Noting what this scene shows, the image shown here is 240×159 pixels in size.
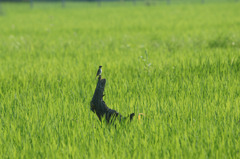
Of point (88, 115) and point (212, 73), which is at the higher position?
point (212, 73)

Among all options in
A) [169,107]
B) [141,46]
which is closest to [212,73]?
[169,107]

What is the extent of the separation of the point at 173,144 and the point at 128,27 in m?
8.98

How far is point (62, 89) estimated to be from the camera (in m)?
3.66

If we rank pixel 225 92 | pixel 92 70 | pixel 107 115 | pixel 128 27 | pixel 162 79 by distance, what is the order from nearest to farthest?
pixel 107 115 < pixel 225 92 < pixel 162 79 < pixel 92 70 < pixel 128 27

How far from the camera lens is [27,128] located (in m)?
2.64

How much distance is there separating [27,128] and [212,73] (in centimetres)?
264

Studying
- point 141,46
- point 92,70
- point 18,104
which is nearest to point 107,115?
point 18,104

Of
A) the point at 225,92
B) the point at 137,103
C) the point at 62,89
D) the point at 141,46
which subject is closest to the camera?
the point at 137,103

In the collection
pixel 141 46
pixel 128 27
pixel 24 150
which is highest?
pixel 128 27

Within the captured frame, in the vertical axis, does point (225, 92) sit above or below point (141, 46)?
below

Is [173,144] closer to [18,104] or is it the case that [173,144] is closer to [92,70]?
[18,104]

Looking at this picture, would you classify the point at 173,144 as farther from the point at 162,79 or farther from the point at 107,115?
the point at 162,79

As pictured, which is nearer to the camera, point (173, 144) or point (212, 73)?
point (173, 144)

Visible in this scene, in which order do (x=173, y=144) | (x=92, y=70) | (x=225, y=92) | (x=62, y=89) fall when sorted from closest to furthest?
(x=173, y=144), (x=225, y=92), (x=62, y=89), (x=92, y=70)
